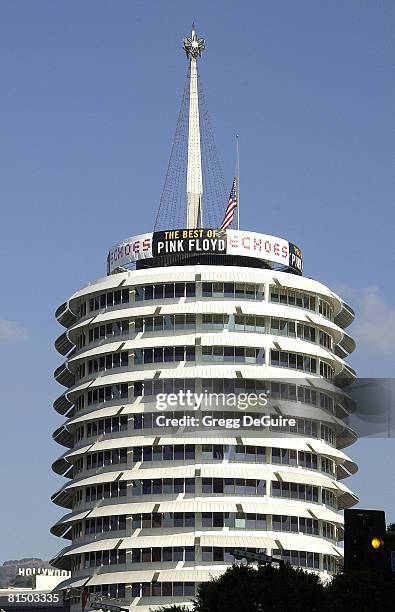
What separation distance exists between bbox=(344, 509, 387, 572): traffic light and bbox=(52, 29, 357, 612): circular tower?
98.1 metres

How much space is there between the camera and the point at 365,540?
44.1 meters

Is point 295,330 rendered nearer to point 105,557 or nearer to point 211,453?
point 211,453

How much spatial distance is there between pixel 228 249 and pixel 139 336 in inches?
582

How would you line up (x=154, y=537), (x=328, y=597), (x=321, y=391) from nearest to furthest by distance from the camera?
(x=328, y=597)
(x=154, y=537)
(x=321, y=391)

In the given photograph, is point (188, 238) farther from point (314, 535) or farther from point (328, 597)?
point (328, 597)

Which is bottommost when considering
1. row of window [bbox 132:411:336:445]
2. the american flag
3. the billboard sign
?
row of window [bbox 132:411:336:445]

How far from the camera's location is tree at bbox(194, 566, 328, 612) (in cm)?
10038

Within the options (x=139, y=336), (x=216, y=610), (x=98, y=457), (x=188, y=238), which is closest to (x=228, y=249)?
(x=188, y=238)

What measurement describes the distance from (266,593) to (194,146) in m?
79.7

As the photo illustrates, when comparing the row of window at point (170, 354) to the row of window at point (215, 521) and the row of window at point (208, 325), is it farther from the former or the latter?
the row of window at point (215, 521)

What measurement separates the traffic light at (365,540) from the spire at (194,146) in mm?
120436

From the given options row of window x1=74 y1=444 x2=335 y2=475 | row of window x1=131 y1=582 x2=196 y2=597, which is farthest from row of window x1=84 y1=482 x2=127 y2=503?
row of window x1=131 y1=582 x2=196 y2=597

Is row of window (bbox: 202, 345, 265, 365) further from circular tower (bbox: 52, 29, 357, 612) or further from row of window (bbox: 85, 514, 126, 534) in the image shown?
row of window (bbox: 85, 514, 126, 534)

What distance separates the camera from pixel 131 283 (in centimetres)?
15125
